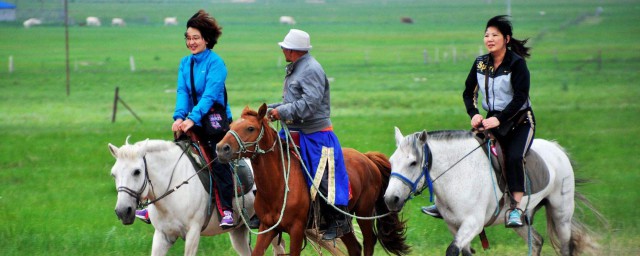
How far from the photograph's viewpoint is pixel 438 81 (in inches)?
1965

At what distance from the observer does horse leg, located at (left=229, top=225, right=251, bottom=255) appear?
9.75 metres

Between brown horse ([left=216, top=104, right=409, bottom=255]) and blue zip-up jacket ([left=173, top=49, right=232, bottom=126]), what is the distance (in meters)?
0.73

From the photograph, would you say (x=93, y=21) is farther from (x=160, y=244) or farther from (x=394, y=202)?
(x=394, y=202)

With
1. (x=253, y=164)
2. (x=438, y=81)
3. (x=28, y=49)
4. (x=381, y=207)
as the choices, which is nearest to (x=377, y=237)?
(x=381, y=207)

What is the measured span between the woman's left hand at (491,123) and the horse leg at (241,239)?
7.93ft

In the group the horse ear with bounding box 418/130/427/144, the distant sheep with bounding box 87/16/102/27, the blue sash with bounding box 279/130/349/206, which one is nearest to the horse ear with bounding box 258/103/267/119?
the blue sash with bounding box 279/130/349/206

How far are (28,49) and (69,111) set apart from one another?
4621 cm

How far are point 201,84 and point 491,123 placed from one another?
2.51 m

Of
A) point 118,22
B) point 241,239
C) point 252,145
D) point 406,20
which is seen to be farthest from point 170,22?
point 252,145

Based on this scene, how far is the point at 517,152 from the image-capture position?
356 inches

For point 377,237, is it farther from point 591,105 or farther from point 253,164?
point 591,105

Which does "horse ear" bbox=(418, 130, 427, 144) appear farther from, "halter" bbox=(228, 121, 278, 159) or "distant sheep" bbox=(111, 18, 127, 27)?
"distant sheep" bbox=(111, 18, 127, 27)

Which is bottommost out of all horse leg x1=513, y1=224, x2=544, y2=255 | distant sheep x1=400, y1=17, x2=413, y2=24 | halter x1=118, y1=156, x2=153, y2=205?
distant sheep x1=400, y1=17, x2=413, y2=24

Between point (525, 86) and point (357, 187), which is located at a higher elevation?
point (525, 86)
